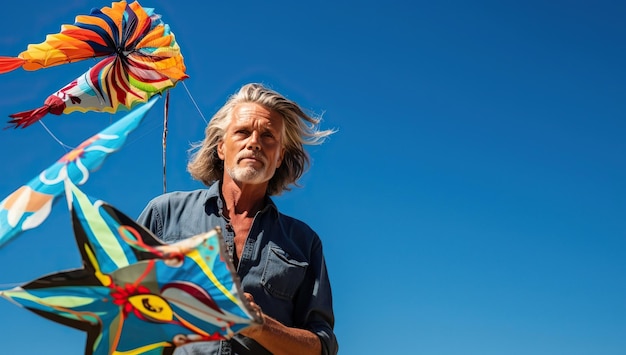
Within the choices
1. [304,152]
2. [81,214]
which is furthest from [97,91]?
[81,214]

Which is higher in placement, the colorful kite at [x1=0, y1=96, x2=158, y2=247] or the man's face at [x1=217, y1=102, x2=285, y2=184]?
the man's face at [x1=217, y1=102, x2=285, y2=184]

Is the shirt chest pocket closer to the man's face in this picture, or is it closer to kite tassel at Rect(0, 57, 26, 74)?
the man's face

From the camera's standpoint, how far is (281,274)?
3.76m

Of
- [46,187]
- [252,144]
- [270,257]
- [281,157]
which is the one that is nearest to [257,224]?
[270,257]

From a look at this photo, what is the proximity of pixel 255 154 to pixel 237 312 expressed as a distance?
1.43m

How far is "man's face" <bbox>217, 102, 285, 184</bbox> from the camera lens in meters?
3.91

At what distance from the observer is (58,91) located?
18.3 ft

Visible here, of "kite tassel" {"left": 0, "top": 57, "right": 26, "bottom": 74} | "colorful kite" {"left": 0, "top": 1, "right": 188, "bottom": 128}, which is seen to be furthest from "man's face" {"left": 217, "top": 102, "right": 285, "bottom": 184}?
"kite tassel" {"left": 0, "top": 57, "right": 26, "bottom": 74}

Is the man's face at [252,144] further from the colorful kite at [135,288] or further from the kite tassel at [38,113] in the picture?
the kite tassel at [38,113]

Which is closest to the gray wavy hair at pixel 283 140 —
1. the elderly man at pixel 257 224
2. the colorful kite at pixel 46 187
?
the elderly man at pixel 257 224

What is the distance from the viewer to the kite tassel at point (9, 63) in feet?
17.0

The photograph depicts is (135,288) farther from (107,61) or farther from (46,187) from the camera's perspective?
(107,61)

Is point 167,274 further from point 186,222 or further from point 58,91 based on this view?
point 58,91

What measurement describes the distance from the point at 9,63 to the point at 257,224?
252 cm
